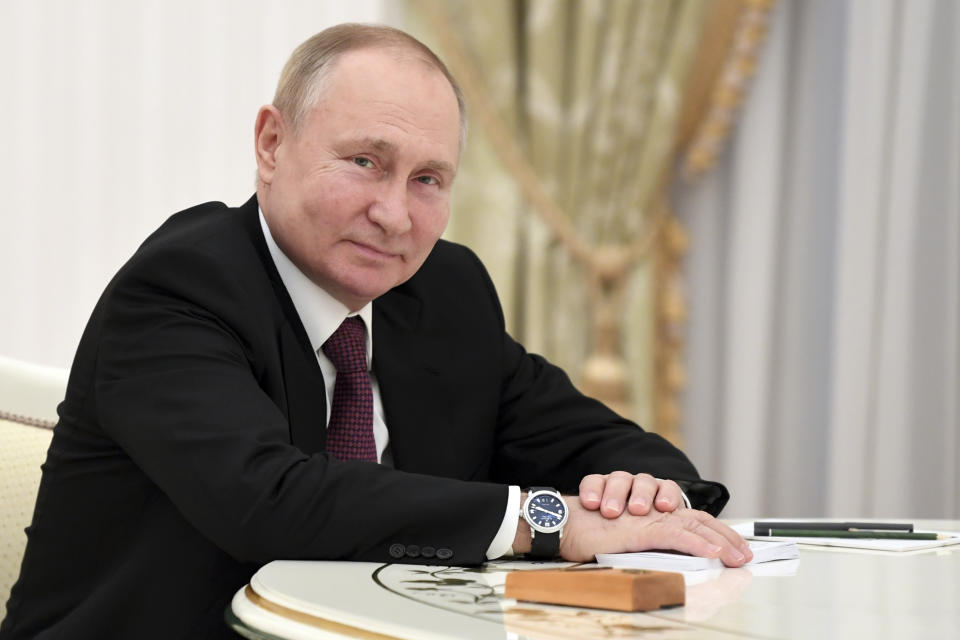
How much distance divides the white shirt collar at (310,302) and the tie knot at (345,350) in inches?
0.7

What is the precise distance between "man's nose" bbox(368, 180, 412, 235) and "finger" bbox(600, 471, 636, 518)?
56 cm

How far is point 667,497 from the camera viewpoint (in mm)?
1618

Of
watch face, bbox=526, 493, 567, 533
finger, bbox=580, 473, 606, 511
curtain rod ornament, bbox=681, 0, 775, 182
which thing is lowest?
watch face, bbox=526, 493, 567, 533

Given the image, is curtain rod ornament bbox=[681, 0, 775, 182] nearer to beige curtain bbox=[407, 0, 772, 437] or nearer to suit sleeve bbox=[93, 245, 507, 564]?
beige curtain bbox=[407, 0, 772, 437]

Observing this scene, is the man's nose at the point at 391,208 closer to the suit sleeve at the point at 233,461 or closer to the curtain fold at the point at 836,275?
the suit sleeve at the point at 233,461

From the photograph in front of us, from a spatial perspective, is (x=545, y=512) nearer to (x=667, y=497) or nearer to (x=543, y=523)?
(x=543, y=523)

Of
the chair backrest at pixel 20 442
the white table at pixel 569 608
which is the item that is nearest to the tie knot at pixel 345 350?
the chair backrest at pixel 20 442

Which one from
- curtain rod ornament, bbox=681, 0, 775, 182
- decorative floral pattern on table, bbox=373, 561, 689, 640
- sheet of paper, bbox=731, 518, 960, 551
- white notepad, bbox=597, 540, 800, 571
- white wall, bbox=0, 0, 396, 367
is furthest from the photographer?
curtain rod ornament, bbox=681, 0, 775, 182

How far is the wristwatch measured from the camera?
4.98ft

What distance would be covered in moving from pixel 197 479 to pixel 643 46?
2.92 m

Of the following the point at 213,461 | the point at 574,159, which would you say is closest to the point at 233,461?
the point at 213,461

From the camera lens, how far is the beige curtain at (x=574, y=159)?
3.88 meters

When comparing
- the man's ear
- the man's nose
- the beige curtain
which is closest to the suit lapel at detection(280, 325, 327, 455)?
the man's nose

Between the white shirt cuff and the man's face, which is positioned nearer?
the white shirt cuff
